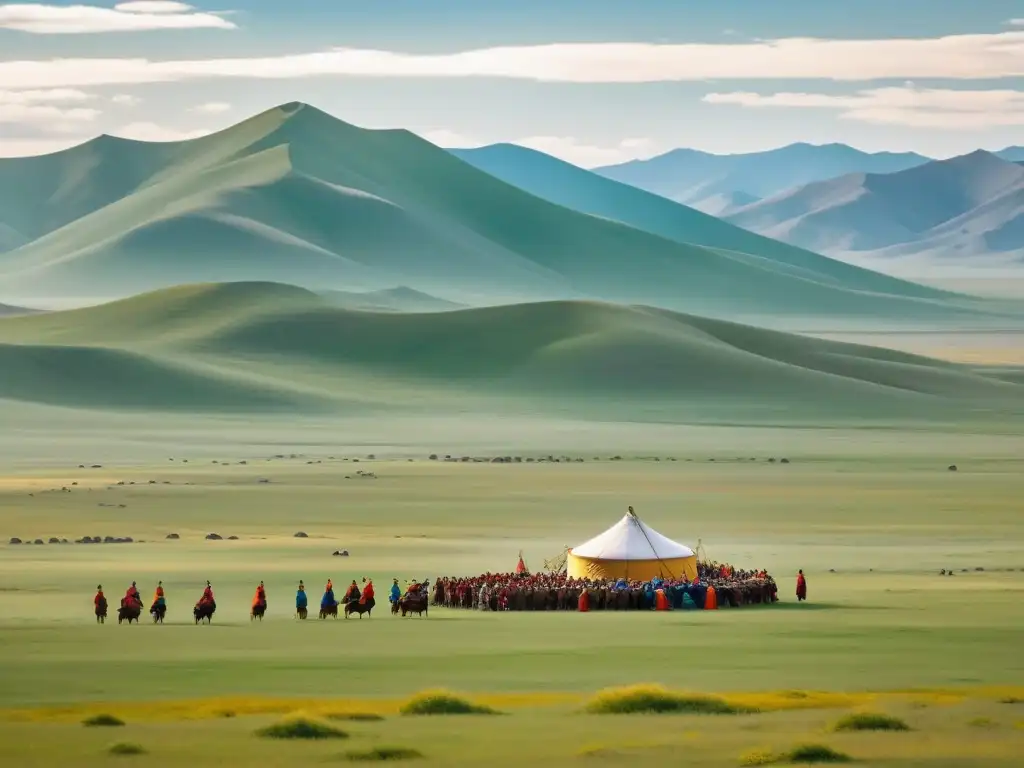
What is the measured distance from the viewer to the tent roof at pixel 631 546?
44.6 m

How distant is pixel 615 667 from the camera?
3331 cm

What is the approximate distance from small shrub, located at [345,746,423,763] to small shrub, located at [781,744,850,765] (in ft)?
13.9

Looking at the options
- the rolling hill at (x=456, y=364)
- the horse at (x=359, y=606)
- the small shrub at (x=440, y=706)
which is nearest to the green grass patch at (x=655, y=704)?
the small shrub at (x=440, y=706)

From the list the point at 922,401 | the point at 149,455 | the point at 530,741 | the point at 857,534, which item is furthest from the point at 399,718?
the point at 922,401

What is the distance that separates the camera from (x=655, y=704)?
28438 millimetres

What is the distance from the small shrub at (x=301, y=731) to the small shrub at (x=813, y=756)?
558 centimetres

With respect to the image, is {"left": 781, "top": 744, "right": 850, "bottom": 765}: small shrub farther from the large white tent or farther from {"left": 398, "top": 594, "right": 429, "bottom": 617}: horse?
the large white tent

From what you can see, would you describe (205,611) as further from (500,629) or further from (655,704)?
(655,704)

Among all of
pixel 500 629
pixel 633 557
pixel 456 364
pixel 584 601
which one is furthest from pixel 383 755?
pixel 456 364

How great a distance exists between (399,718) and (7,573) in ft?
77.7

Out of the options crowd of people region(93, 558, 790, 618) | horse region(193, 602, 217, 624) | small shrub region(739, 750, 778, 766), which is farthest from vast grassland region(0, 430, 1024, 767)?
crowd of people region(93, 558, 790, 618)

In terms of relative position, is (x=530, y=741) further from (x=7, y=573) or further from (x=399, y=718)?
(x=7, y=573)

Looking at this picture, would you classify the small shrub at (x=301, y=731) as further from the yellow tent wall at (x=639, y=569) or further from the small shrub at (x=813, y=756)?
the yellow tent wall at (x=639, y=569)

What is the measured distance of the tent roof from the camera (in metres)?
44.6
